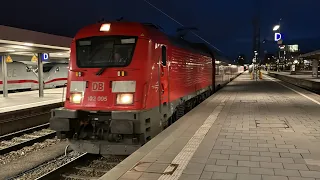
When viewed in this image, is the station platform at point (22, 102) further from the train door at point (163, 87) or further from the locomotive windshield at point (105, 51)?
the train door at point (163, 87)

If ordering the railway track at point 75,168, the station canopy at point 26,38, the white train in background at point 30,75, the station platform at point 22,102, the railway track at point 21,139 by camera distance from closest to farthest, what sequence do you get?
the railway track at point 75,168, the railway track at point 21,139, the station canopy at point 26,38, the station platform at point 22,102, the white train in background at point 30,75

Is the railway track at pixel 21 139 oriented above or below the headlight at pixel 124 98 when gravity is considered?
below

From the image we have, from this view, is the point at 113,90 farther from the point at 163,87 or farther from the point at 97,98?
the point at 163,87

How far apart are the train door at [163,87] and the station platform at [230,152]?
0.44m

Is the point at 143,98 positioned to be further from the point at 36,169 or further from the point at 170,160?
the point at 36,169

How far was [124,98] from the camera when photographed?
7.25 m

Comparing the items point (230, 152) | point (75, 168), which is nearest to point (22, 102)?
point (75, 168)

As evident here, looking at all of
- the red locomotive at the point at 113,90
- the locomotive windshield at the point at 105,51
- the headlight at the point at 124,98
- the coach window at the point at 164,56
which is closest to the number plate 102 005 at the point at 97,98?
the red locomotive at the point at 113,90

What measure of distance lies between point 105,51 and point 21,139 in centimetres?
528

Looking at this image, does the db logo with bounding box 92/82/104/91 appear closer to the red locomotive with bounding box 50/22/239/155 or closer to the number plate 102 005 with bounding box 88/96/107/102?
the red locomotive with bounding box 50/22/239/155

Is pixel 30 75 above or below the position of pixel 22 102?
above

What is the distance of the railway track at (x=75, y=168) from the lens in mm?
6992

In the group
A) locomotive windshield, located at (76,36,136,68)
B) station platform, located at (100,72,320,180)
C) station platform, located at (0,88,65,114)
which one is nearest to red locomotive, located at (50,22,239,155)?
locomotive windshield, located at (76,36,136,68)

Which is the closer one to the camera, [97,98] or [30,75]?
[97,98]
